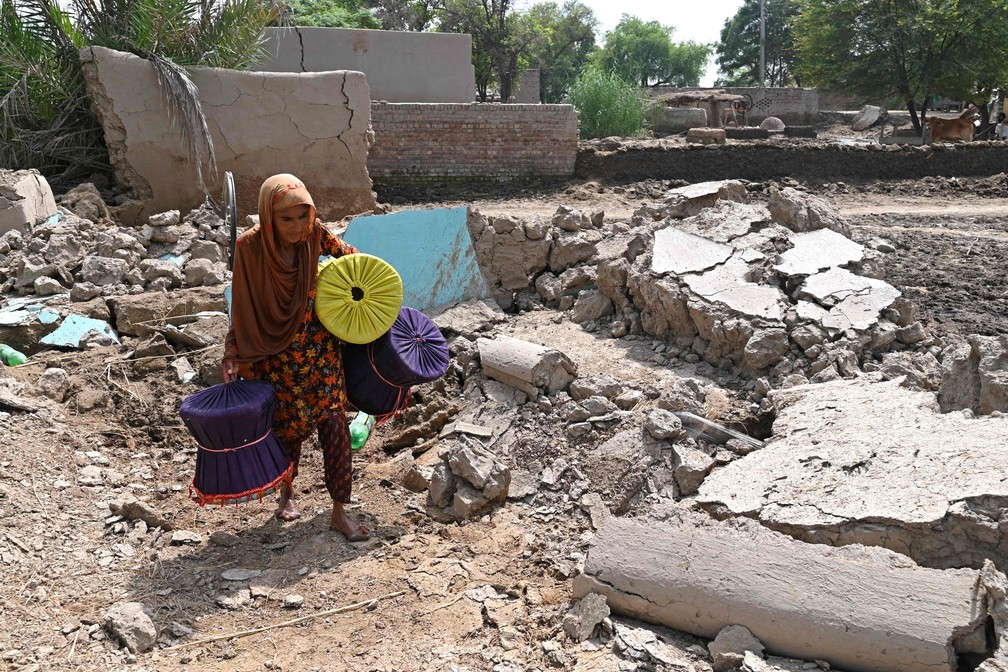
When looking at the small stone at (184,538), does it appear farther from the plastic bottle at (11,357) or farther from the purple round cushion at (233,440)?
the plastic bottle at (11,357)

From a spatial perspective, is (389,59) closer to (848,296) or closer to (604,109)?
(604,109)

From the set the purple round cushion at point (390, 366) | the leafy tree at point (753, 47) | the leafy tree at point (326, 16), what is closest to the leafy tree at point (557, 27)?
the leafy tree at point (326, 16)

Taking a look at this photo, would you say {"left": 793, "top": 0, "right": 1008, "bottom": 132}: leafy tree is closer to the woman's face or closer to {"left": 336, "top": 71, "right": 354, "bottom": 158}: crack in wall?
{"left": 336, "top": 71, "right": 354, "bottom": 158}: crack in wall

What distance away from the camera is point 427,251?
5.70 metres

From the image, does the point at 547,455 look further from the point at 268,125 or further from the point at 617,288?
the point at 268,125

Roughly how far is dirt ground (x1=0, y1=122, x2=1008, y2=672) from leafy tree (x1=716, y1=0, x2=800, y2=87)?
43.1 metres

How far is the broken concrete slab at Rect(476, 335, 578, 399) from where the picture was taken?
4.48m

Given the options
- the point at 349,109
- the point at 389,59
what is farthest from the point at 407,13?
the point at 349,109

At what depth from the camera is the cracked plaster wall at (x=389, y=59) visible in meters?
13.2

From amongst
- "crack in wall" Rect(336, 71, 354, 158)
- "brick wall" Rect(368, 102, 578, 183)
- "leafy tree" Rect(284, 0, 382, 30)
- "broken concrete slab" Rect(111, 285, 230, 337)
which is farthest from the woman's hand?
"leafy tree" Rect(284, 0, 382, 30)

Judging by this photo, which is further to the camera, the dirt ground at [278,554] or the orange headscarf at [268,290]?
the orange headscarf at [268,290]

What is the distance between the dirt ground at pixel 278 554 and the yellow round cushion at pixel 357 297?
2.97ft

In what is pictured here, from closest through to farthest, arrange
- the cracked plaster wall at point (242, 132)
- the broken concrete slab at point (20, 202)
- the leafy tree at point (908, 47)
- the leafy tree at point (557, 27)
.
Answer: the broken concrete slab at point (20, 202) → the cracked plaster wall at point (242, 132) → the leafy tree at point (908, 47) → the leafy tree at point (557, 27)

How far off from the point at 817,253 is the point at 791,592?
3.00 metres
